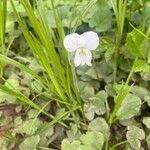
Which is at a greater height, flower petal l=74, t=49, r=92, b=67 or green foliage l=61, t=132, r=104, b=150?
flower petal l=74, t=49, r=92, b=67

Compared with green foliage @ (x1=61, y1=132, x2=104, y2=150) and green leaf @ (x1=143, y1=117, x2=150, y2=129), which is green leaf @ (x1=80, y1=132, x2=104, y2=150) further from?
green leaf @ (x1=143, y1=117, x2=150, y2=129)

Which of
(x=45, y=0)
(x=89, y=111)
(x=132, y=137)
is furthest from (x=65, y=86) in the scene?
(x=45, y=0)

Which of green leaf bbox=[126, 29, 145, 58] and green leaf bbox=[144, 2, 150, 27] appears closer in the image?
green leaf bbox=[126, 29, 145, 58]

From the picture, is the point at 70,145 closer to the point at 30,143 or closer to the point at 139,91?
the point at 30,143

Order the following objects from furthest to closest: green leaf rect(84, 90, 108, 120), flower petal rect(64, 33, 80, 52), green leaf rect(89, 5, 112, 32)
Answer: green leaf rect(89, 5, 112, 32) → green leaf rect(84, 90, 108, 120) → flower petal rect(64, 33, 80, 52)

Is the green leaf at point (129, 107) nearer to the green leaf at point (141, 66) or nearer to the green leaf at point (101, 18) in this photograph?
the green leaf at point (141, 66)

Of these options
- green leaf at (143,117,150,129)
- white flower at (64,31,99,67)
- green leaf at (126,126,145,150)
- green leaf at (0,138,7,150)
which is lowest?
green leaf at (0,138,7,150)

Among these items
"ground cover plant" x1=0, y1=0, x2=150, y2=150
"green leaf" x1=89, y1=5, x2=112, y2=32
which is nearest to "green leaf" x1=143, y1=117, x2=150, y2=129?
"ground cover plant" x1=0, y1=0, x2=150, y2=150

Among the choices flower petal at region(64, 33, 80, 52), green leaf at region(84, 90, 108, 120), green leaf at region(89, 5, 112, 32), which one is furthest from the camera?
green leaf at region(89, 5, 112, 32)

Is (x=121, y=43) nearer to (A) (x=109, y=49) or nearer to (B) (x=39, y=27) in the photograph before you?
(A) (x=109, y=49)
